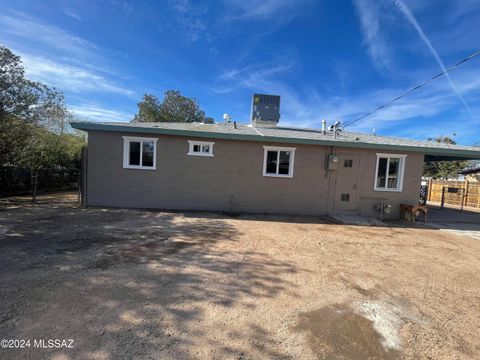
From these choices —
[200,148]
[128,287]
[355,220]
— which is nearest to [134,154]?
[200,148]

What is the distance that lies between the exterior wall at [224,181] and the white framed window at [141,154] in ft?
0.56

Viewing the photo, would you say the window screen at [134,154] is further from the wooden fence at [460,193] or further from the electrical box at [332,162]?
the wooden fence at [460,193]

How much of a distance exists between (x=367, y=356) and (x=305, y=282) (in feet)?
4.61

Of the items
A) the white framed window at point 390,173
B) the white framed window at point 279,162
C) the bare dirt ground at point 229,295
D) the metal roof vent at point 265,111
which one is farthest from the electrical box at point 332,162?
the metal roof vent at point 265,111

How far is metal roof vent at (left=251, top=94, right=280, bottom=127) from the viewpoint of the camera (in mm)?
11867

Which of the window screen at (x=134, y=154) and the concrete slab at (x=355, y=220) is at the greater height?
the window screen at (x=134, y=154)

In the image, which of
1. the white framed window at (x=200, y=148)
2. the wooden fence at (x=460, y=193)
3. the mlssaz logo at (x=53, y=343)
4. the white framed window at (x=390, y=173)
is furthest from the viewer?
the wooden fence at (x=460, y=193)

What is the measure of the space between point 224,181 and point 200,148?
4.82ft

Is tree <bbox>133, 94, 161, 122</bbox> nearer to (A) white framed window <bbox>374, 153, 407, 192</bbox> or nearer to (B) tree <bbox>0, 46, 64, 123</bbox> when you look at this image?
(B) tree <bbox>0, 46, 64, 123</bbox>

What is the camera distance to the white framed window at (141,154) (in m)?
8.48

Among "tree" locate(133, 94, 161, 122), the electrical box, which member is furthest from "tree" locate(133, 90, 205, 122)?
the electrical box

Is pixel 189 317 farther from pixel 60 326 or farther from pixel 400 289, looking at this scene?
pixel 400 289

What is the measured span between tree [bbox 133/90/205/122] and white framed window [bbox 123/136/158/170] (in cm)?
1914

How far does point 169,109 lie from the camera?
1064 inches
